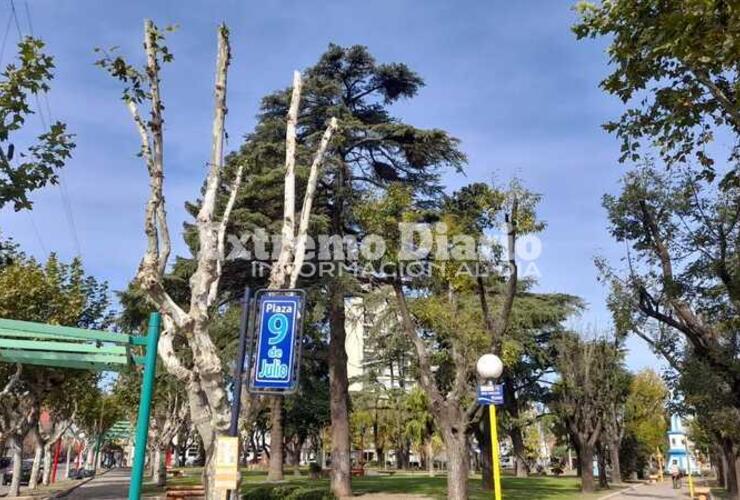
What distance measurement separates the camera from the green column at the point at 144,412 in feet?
27.9

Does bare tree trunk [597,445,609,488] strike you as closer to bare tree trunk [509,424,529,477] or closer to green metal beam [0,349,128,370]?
Answer: bare tree trunk [509,424,529,477]

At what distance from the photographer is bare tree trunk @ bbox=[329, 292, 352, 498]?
22469 mm

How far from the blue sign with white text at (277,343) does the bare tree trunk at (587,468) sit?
2510cm

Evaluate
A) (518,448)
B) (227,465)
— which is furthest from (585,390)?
(227,465)

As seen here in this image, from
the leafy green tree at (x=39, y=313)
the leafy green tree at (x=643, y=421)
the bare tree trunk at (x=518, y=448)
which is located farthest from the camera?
the leafy green tree at (x=643, y=421)

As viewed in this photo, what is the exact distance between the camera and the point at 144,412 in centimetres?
866

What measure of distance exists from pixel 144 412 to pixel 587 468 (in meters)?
26.8

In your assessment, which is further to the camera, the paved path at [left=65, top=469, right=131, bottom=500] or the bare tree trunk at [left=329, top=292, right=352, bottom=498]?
the paved path at [left=65, top=469, right=131, bottom=500]

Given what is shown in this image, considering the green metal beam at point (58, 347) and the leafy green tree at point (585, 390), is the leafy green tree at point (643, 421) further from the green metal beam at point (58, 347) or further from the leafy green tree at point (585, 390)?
the green metal beam at point (58, 347)

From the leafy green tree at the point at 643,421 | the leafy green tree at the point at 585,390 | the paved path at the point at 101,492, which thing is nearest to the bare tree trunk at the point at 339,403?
the paved path at the point at 101,492

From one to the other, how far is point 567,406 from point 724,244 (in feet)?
59.7

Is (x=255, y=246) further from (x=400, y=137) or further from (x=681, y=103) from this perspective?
(x=681, y=103)

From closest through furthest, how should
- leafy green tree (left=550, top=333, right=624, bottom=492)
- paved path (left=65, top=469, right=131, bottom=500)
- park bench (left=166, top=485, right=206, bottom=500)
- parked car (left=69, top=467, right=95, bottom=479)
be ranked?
park bench (left=166, top=485, right=206, bottom=500), paved path (left=65, top=469, right=131, bottom=500), leafy green tree (left=550, top=333, right=624, bottom=492), parked car (left=69, top=467, right=95, bottom=479)

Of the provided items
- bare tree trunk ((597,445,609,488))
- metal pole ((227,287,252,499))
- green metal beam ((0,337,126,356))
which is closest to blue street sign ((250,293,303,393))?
metal pole ((227,287,252,499))
